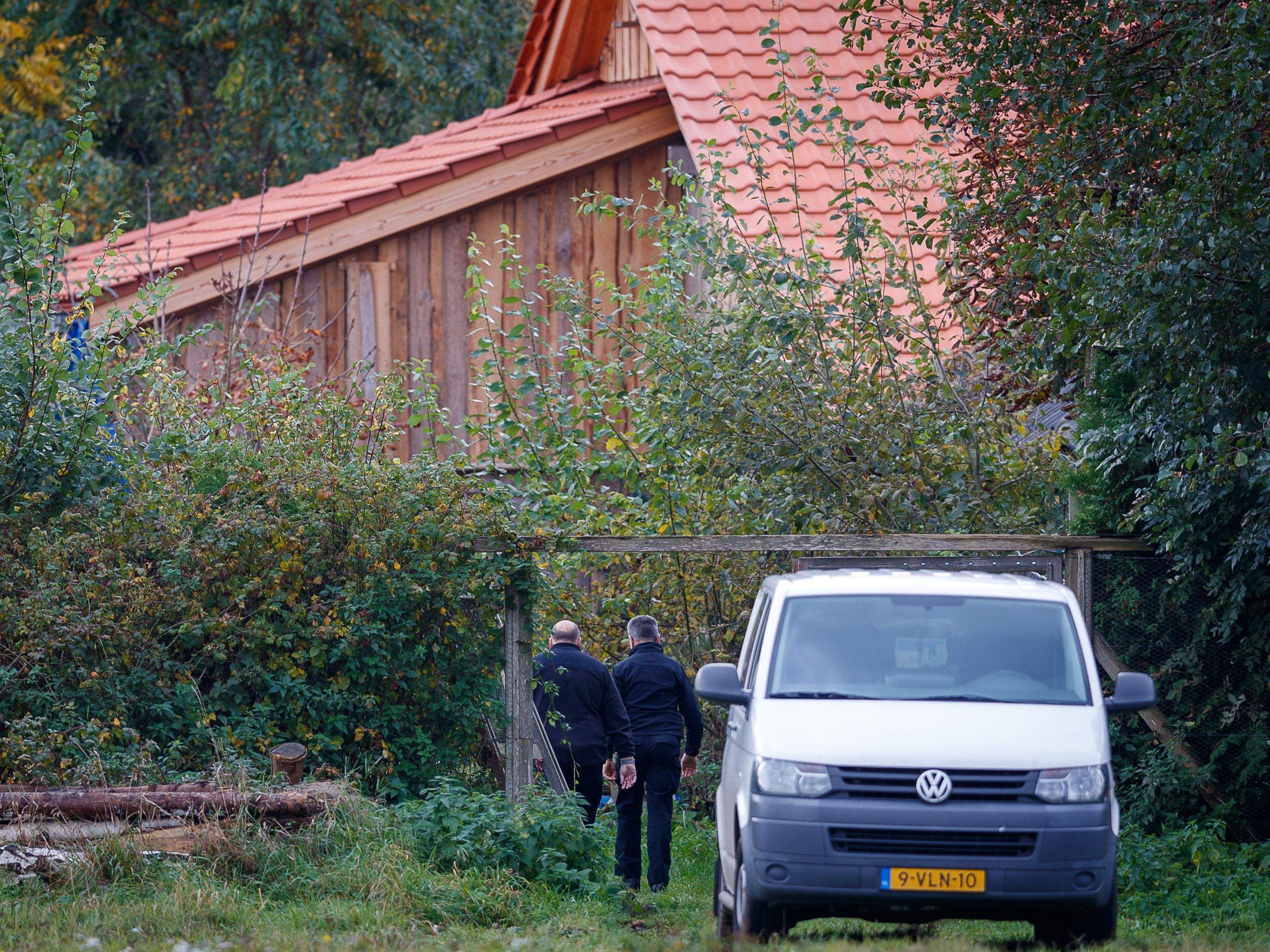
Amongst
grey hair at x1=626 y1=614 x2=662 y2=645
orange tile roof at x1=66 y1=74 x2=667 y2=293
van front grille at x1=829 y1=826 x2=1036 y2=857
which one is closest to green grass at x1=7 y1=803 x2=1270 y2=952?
van front grille at x1=829 y1=826 x2=1036 y2=857

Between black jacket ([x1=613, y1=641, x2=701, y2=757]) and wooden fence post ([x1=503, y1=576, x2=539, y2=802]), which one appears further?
wooden fence post ([x1=503, y1=576, x2=539, y2=802])

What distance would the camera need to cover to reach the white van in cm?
656

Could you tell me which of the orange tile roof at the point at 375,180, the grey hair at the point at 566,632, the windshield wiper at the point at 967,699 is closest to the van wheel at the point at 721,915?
the windshield wiper at the point at 967,699

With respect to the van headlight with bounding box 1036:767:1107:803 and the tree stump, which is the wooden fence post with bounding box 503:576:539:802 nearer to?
the tree stump

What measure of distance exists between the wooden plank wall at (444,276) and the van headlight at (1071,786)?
32.5ft

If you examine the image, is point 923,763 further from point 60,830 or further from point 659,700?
point 60,830

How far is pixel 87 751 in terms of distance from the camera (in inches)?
359

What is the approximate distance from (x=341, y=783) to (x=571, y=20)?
12.7 m

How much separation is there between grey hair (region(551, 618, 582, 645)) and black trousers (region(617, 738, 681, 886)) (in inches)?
33.2

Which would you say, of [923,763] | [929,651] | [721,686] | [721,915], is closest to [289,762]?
[721,915]

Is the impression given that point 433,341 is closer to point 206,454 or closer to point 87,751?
point 206,454

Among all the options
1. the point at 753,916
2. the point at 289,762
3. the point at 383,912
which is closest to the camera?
the point at 753,916

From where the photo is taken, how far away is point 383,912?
7.62 meters

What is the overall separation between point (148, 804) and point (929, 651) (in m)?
4.20
